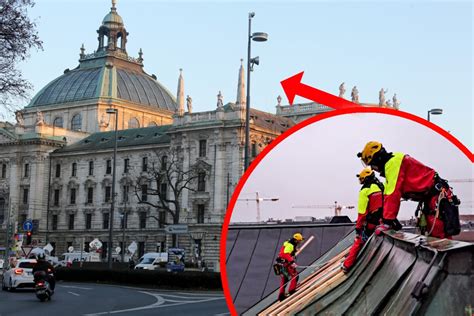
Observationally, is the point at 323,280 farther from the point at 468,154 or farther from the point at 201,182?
the point at 201,182

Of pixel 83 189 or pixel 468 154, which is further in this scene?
pixel 83 189

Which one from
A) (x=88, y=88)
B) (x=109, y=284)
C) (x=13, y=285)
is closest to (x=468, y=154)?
(x=13, y=285)

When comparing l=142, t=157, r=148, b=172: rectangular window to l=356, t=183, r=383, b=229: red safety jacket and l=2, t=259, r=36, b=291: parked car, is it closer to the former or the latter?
l=2, t=259, r=36, b=291: parked car

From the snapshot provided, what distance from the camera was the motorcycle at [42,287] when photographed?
794 inches

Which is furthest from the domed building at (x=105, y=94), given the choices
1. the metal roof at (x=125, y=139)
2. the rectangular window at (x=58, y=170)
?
the rectangular window at (x=58, y=170)

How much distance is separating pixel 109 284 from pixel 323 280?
3245 cm

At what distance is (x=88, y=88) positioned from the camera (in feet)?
316

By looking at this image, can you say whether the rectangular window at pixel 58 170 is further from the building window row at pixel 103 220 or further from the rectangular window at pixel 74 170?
the building window row at pixel 103 220

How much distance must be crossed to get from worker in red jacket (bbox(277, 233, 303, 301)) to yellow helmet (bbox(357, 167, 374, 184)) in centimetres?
31

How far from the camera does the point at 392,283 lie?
206 cm

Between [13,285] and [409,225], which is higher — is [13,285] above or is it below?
below

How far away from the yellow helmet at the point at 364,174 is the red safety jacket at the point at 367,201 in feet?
0.21

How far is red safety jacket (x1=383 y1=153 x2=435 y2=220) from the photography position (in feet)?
8.66

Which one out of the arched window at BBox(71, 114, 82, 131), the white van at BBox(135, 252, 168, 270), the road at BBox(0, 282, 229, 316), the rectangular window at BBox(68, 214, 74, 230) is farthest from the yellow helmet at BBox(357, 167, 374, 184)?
the arched window at BBox(71, 114, 82, 131)
